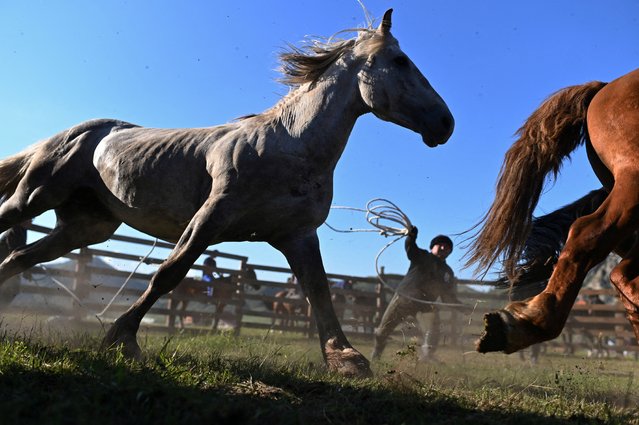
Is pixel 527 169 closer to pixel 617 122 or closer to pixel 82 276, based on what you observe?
pixel 617 122

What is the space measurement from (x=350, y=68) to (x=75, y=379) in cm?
295

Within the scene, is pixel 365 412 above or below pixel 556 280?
below

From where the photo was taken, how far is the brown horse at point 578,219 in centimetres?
301

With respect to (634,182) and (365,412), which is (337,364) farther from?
(634,182)

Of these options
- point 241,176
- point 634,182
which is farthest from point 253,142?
point 634,182

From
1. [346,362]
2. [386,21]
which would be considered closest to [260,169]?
[346,362]

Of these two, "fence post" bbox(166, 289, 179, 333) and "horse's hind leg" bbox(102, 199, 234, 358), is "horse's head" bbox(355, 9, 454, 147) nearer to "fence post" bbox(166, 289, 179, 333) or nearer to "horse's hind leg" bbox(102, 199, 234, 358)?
"horse's hind leg" bbox(102, 199, 234, 358)

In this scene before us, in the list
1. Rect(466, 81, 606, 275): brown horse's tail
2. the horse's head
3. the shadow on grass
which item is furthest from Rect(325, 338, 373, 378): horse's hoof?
the horse's head

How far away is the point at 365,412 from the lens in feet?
9.18

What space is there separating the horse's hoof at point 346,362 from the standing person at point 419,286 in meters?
3.33

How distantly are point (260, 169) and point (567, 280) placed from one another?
2.12 m

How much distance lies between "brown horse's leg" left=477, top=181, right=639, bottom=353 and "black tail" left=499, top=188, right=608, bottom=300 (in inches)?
55.8

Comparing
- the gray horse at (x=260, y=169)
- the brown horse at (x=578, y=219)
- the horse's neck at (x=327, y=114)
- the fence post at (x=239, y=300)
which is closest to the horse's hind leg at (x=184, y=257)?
the gray horse at (x=260, y=169)

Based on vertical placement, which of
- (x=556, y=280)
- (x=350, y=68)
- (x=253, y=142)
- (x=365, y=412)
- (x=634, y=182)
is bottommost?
(x=365, y=412)
